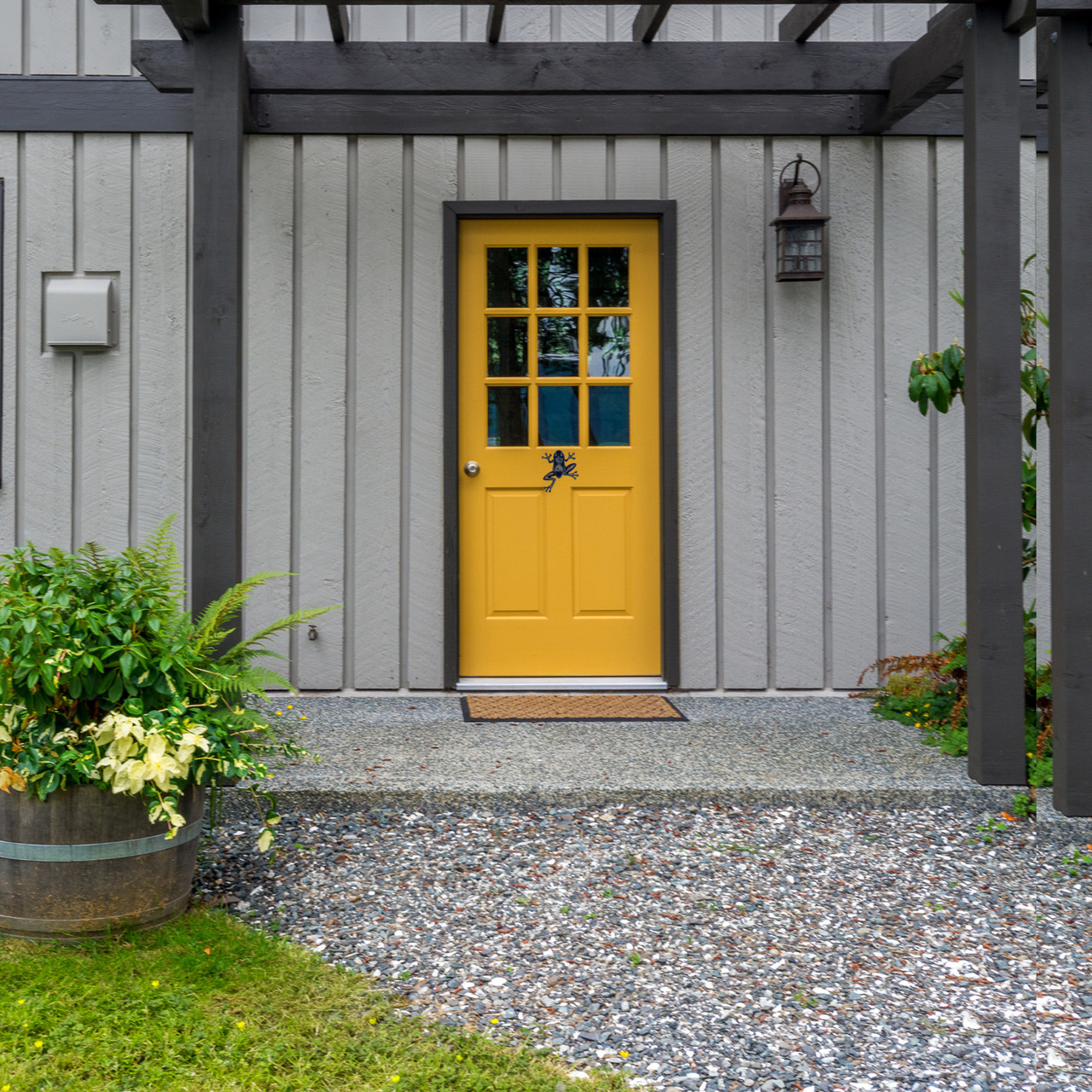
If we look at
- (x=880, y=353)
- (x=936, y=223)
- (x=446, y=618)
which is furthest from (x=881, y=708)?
(x=936, y=223)

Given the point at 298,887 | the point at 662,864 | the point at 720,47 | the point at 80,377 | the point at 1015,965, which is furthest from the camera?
the point at 80,377

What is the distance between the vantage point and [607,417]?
434 cm

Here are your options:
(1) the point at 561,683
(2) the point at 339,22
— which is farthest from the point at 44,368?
(1) the point at 561,683

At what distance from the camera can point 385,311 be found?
13.8 feet

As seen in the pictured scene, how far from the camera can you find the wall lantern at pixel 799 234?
4105 mm

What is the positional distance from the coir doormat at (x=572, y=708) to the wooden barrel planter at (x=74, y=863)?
178 centimetres

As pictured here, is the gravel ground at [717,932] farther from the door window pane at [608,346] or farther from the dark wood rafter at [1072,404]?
the door window pane at [608,346]

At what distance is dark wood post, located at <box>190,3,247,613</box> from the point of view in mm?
3078

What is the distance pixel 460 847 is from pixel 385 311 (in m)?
2.36

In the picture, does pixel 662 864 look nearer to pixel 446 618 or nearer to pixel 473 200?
pixel 446 618

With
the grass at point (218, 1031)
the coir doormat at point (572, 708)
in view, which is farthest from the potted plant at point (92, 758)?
the coir doormat at point (572, 708)

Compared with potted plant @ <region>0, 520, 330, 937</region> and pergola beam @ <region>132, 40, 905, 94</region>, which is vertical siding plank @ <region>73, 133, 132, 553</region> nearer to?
pergola beam @ <region>132, 40, 905, 94</region>

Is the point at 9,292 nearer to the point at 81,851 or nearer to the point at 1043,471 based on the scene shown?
the point at 81,851

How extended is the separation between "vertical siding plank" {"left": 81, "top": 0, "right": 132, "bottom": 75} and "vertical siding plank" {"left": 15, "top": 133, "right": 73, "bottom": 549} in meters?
0.32
